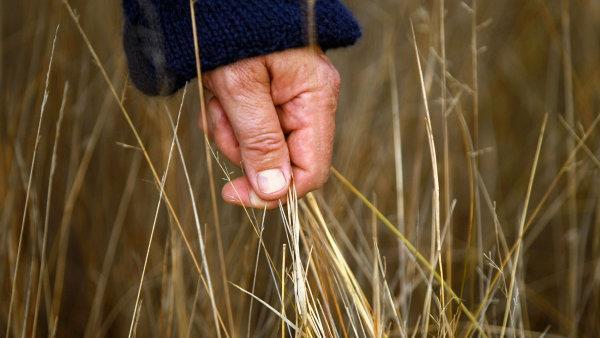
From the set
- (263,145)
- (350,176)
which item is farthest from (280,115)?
(350,176)

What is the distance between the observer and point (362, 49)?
211cm

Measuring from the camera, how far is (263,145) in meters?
0.86

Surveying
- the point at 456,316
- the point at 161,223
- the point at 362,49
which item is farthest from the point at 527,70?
the point at 456,316

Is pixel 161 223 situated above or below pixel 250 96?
below

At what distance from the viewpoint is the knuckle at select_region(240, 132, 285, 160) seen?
85 centimetres

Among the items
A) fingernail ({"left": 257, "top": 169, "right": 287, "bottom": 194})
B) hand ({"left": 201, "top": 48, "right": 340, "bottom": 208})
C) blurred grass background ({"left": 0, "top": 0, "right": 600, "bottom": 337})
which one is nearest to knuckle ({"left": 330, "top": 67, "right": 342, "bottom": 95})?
hand ({"left": 201, "top": 48, "right": 340, "bottom": 208})

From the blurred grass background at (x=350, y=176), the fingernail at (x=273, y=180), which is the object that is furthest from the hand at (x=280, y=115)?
the blurred grass background at (x=350, y=176)

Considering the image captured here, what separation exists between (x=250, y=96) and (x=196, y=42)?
81 millimetres

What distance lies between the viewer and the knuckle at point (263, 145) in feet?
2.80

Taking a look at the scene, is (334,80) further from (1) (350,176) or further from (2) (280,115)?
(1) (350,176)

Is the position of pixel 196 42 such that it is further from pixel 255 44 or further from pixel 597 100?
pixel 597 100

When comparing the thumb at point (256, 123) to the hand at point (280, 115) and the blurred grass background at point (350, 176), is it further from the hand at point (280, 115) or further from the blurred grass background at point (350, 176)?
the blurred grass background at point (350, 176)

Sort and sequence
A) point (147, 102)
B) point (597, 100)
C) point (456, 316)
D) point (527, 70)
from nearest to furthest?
point (456, 316)
point (147, 102)
point (597, 100)
point (527, 70)

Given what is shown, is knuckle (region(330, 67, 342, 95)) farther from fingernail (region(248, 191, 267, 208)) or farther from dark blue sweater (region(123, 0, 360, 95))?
fingernail (region(248, 191, 267, 208))
